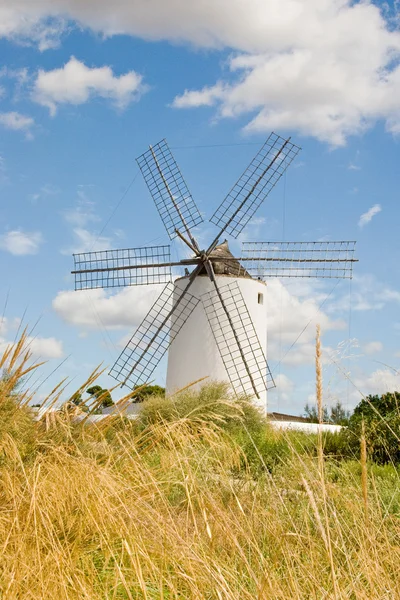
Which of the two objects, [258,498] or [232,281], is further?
[232,281]

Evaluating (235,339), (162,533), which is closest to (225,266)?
(235,339)

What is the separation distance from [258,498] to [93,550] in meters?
1.52

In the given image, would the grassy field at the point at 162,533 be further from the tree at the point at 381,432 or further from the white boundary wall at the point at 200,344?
the white boundary wall at the point at 200,344

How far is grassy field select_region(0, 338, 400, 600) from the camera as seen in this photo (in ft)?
8.00

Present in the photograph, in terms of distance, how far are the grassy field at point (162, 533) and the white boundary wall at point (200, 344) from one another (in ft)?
37.4

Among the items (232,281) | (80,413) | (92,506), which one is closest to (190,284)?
(232,281)

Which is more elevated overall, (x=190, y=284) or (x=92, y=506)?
(x=190, y=284)

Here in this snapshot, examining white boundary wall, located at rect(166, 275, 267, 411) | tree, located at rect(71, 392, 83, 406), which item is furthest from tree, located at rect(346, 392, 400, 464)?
white boundary wall, located at rect(166, 275, 267, 411)

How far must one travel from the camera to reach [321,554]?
10.6ft

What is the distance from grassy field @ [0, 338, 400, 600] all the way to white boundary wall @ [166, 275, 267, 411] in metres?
11.4

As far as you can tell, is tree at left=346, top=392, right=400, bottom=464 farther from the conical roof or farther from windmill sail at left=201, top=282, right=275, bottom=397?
the conical roof

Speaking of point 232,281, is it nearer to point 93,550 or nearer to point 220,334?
point 220,334

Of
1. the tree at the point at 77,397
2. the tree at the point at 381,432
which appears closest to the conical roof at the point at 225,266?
the tree at the point at 381,432

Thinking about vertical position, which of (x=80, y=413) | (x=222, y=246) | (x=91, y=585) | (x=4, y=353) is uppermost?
(x=222, y=246)
